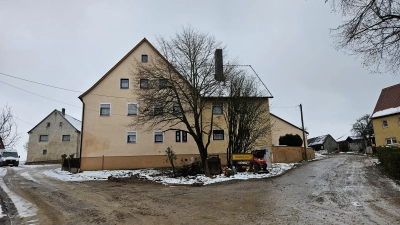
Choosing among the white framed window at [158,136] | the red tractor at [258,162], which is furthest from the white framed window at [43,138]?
the red tractor at [258,162]

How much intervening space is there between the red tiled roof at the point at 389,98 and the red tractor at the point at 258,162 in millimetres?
22605

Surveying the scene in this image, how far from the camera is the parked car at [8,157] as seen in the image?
36688 mm

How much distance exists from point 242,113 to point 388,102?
23851 mm

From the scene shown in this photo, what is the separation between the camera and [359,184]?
12.8 meters

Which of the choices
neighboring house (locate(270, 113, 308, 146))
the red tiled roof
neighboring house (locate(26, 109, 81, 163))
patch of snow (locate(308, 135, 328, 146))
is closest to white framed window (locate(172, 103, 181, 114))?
neighboring house (locate(270, 113, 308, 146))

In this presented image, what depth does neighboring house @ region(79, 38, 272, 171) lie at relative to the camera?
25703mm

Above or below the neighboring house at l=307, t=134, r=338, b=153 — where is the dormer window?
A: above

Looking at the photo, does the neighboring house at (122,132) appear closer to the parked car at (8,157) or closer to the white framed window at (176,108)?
the white framed window at (176,108)

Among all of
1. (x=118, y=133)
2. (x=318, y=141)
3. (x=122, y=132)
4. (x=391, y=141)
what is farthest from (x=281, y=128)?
(x=318, y=141)

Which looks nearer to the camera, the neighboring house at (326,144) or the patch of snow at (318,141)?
the neighboring house at (326,144)

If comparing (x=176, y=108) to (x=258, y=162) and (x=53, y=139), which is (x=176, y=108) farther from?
(x=53, y=139)

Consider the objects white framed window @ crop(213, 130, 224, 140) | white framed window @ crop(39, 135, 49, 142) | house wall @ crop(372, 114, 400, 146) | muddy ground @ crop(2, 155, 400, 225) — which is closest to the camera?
muddy ground @ crop(2, 155, 400, 225)

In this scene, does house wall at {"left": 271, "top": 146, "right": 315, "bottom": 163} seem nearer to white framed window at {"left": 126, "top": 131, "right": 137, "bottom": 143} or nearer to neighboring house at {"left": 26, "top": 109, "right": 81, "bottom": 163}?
white framed window at {"left": 126, "top": 131, "right": 137, "bottom": 143}

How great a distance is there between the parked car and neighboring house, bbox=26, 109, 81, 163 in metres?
10.5
